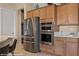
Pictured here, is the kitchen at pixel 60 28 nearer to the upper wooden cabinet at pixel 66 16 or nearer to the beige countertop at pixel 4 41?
the upper wooden cabinet at pixel 66 16

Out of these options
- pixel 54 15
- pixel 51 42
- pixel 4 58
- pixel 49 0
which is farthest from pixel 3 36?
pixel 54 15

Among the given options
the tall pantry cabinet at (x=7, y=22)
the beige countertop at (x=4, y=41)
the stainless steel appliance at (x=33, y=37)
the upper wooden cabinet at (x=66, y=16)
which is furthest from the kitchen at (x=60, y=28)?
the beige countertop at (x=4, y=41)

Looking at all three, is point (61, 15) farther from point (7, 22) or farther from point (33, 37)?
point (7, 22)

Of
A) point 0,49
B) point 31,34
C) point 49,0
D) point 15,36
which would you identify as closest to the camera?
point 49,0

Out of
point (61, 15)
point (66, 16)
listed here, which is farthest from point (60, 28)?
point (66, 16)

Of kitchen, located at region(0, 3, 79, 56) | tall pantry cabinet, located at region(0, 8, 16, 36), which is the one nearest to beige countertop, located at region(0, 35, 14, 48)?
tall pantry cabinet, located at region(0, 8, 16, 36)

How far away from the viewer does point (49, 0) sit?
36.5 inches

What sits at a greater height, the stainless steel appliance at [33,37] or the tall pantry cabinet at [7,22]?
the tall pantry cabinet at [7,22]

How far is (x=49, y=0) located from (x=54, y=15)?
2.93 m

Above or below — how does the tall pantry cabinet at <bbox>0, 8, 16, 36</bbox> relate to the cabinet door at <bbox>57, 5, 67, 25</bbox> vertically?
below

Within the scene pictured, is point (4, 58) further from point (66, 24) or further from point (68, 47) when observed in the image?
point (66, 24)

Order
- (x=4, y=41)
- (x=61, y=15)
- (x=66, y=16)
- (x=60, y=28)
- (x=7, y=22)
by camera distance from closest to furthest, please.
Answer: (x=4, y=41), (x=7, y=22), (x=60, y=28), (x=61, y=15), (x=66, y=16)

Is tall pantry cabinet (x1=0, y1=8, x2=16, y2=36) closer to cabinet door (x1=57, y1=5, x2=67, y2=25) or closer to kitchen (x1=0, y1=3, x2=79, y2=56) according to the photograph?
kitchen (x1=0, y1=3, x2=79, y2=56)

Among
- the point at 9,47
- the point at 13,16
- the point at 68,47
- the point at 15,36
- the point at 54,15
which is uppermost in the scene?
the point at 54,15
